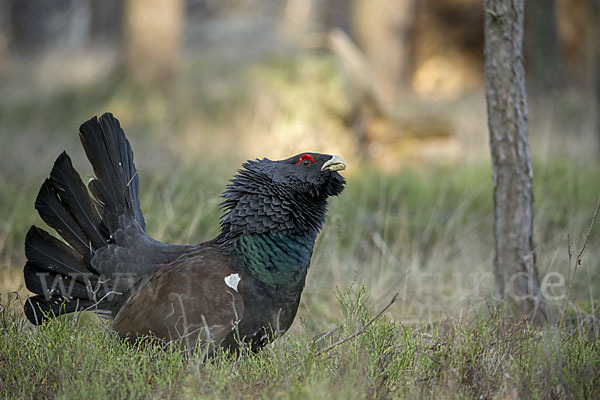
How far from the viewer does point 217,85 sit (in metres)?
10.1

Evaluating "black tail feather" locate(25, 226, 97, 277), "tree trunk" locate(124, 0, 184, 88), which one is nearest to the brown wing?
"black tail feather" locate(25, 226, 97, 277)

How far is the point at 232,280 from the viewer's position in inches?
125

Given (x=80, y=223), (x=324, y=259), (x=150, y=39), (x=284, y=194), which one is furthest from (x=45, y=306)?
(x=150, y=39)

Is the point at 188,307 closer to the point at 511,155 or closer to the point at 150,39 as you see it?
the point at 511,155

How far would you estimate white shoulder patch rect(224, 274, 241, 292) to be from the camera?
10.3 feet

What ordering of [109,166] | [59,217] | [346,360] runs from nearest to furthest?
1. [346,360]
2. [59,217]
3. [109,166]

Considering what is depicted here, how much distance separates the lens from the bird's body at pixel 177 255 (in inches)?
124

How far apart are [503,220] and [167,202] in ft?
9.20

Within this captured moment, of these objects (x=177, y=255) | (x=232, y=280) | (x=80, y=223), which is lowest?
(x=232, y=280)

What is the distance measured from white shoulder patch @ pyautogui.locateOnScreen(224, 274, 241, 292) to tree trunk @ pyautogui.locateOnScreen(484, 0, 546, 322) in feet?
5.96

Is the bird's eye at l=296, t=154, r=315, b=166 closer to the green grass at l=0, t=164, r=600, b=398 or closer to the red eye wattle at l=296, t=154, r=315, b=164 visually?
the red eye wattle at l=296, t=154, r=315, b=164

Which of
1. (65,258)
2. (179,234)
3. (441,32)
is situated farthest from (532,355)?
(441,32)

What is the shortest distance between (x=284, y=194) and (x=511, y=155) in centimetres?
159

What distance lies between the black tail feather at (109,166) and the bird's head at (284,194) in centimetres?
70
